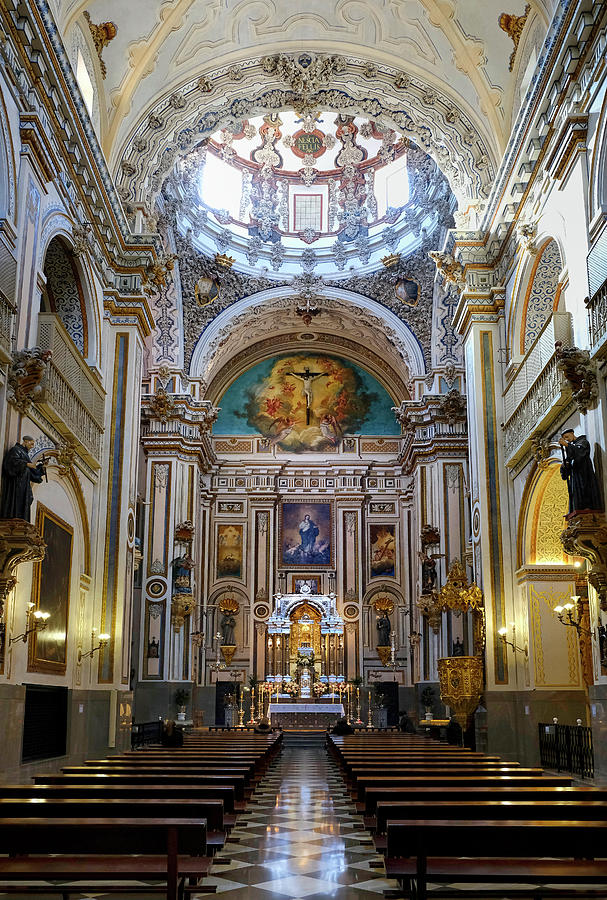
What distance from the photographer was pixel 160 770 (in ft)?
28.2

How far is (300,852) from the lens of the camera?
8.01 m

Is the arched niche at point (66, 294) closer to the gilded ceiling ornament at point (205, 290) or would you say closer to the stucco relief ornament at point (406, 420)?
the gilded ceiling ornament at point (205, 290)

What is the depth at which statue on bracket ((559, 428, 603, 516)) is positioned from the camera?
36.5 feet

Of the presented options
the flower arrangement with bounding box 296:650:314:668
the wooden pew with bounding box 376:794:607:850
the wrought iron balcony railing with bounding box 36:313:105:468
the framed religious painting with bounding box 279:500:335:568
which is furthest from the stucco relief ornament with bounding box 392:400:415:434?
the wooden pew with bounding box 376:794:607:850

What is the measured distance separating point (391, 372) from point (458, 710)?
57.8 ft

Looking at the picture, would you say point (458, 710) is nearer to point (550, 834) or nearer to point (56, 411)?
point (56, 411)

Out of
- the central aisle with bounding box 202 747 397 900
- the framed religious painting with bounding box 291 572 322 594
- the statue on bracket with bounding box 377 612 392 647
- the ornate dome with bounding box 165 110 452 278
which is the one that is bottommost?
the central aisle with bounding box 202 747 397 900

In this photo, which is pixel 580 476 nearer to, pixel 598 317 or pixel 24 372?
pixel 598 317

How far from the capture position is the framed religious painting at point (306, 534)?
32.1 meters

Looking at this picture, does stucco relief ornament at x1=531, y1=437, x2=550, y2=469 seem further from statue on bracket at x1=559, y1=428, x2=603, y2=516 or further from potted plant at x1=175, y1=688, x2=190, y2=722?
potted plant at x1=175, y1=688, x2=190, y2=722

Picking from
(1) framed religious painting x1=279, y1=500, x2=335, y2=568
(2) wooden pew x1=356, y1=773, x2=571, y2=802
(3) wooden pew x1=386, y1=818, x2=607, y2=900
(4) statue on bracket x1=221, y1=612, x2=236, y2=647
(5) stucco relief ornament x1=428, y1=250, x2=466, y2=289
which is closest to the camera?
(3) wooden pew x1=386, y1=818, x2=607, y2=900

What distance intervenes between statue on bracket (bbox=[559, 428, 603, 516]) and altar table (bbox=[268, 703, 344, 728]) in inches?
688

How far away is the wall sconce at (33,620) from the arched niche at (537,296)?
9.42m

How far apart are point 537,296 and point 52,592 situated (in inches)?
396
